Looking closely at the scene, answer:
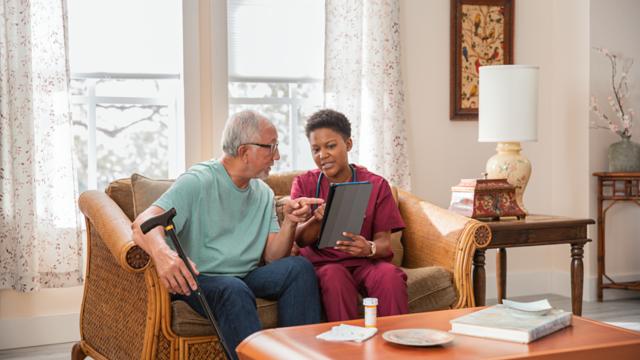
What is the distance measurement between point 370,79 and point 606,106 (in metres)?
1.63

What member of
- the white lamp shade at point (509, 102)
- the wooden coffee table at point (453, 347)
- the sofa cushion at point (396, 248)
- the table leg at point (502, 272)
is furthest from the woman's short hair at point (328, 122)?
the table leg at point (502, 272)

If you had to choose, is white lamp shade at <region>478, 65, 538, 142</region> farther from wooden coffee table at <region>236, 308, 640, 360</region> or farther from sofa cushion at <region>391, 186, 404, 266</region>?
wooden coffee table at <region>236, 308, 640, 360</region>

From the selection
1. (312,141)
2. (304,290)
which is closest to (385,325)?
(304,290)

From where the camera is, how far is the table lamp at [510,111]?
158 inches

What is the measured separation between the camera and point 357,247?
300cm

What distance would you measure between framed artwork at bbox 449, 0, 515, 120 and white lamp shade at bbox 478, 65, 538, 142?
2.61 feet

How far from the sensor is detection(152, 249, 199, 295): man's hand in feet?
8.23

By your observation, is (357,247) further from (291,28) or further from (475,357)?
(291,28)

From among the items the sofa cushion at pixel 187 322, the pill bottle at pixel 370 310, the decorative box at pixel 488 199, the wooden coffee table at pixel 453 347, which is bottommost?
the sofa cushion at pixel 187 322

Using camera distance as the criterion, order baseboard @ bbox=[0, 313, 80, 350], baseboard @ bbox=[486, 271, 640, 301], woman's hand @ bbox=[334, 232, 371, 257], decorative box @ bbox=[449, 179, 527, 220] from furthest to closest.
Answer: baseboard @ bbox=[486, 271, 640, 301], baseboard @ bbox=[0, 313, 80, 350], decorative box @ bbox=[449, 179, 527, 220], woman's hand @ bbox=[334, 232, 371, 257]

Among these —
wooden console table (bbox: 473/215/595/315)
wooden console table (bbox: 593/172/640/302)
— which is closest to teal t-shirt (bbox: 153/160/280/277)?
wooden console table (bbox: 473/215/595/315)

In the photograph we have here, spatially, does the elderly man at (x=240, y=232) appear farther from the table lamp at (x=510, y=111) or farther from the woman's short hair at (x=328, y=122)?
the table lamp at (x=510, y=111)

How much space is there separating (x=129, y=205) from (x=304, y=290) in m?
0.91

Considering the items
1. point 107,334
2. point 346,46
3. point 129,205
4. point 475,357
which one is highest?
point 346,46
